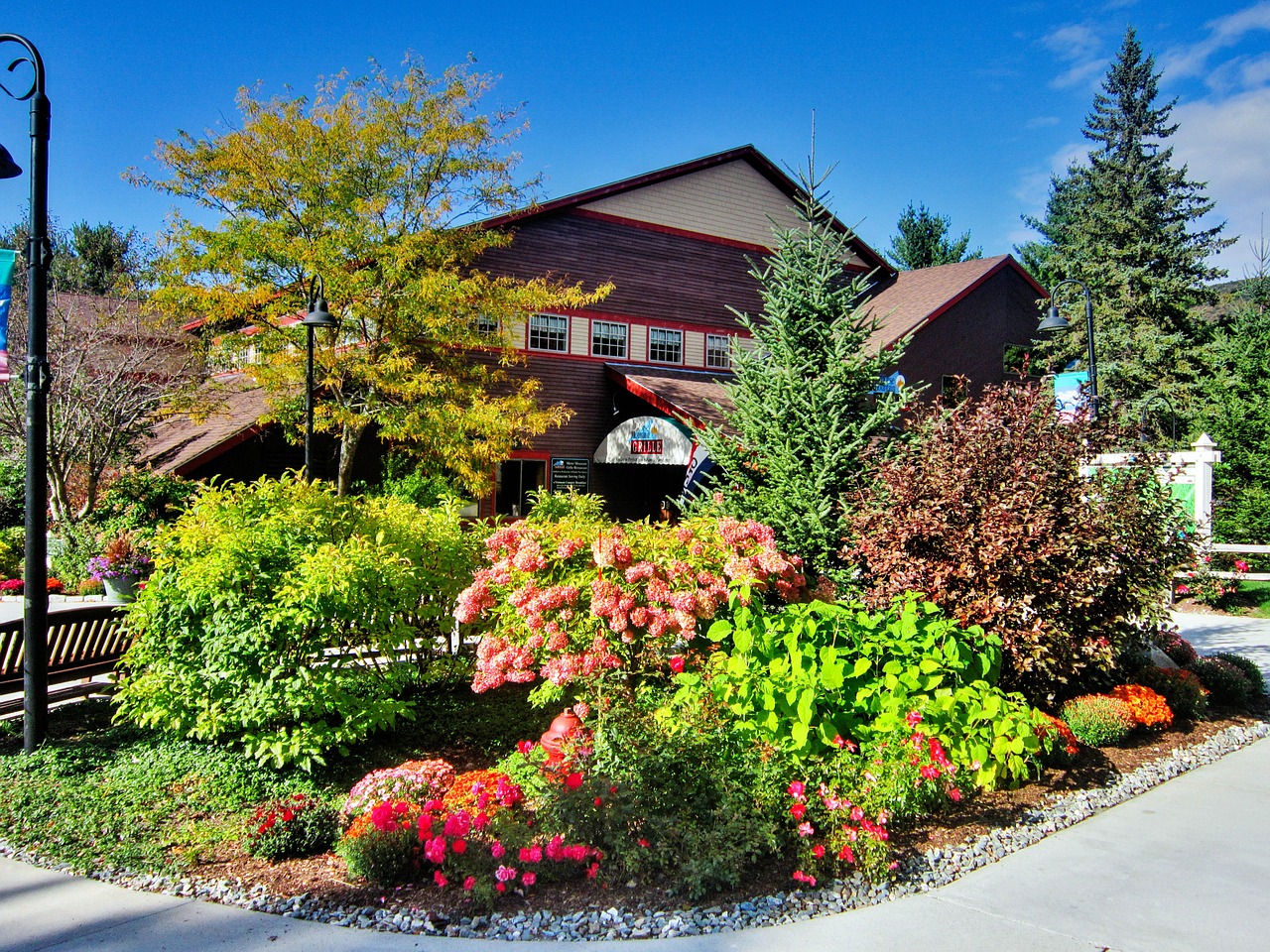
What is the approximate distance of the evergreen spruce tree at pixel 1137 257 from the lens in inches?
1137

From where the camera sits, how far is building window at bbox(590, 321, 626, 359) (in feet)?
67.3

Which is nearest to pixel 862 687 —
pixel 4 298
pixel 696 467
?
pixel 4 298

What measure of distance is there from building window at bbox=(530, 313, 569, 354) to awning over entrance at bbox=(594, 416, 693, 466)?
2.29 metres

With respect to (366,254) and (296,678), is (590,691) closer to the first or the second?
(296,678)

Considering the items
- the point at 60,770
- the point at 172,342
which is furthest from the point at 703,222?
the point at 60,770

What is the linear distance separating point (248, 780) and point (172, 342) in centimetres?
1416

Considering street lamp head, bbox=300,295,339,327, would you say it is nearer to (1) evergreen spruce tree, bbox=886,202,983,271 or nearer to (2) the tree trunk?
(2) the tree trunk

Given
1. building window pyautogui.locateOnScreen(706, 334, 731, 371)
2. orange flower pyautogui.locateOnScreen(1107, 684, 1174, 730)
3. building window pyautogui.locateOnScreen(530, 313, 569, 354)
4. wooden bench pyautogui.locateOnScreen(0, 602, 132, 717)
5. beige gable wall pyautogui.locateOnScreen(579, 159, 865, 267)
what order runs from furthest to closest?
building window pyautogui.locateOnScreen(706, 334, 731, 371)
beige gable wall pyautogui.locateOnScreen(579, 159, 865, 267)
building window pyautogui.locateOnScreen(530, 313, 569, 354)
orange flower pyautogui.locateOnScreen(1107, 684, 1174, 730)
wooden bench pyautogui.locateOnScreen(0, 602, 132, 717)

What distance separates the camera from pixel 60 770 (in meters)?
6.04

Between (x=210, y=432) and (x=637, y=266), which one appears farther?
(x=637, y=266)

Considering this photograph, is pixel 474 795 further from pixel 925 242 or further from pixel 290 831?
pixel 925 242

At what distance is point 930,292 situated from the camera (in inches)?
978

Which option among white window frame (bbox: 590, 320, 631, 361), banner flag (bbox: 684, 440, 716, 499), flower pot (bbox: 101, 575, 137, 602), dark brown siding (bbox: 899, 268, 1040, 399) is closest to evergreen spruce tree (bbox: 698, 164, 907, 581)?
banner flag (bbox: 684, 440, 716, 499)

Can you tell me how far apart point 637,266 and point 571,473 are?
526 centimetres
